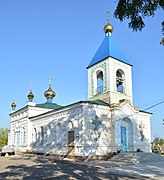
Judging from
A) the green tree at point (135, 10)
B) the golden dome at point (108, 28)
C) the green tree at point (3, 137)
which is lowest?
the green tree at point (3, 137)

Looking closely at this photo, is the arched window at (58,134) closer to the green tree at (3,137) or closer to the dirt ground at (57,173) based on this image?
the dirt ground at (57,173)

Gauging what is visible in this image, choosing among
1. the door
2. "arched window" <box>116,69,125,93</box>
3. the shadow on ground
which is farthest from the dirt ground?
"arched window" <box>116,69,125,93</box>

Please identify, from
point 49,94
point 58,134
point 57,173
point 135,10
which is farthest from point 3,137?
point 135,10

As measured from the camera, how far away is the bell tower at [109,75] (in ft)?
65.8

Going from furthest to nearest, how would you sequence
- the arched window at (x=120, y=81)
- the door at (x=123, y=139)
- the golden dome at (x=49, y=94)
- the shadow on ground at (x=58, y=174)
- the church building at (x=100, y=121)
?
1. the golden dome at (x=49, y=94)
2. the arched window at (x=120, y=81)
3. the door at (x=123, y=139)
4. the church building at (x=100, y=121)
5. the shadow on ground at (x=58, y=174)

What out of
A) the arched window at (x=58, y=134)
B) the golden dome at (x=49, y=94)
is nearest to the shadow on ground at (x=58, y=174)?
the arched window at (x=58, y=134)

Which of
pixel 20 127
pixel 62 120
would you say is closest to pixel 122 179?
pixel 62 120

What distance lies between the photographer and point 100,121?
18.1 meters

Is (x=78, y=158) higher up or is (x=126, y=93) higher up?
(x=126, y=93)

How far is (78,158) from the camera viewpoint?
55.2 ft

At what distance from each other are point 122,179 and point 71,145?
8.96 metres

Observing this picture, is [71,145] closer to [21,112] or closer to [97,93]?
[97,93]

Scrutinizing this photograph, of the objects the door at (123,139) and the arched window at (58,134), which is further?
the arched window at (58,134)

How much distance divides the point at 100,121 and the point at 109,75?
169 inches
